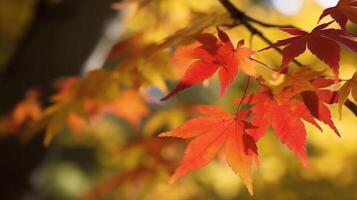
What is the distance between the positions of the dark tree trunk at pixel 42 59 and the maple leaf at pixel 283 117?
89 cm

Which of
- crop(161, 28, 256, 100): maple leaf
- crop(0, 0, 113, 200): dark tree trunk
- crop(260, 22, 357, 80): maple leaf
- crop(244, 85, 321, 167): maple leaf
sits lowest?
crop(0, 0, 113, 200): dark tree trunk

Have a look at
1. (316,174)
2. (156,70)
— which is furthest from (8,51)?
(156,70)

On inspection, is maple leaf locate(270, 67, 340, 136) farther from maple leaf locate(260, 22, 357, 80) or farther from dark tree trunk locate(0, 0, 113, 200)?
dark tree trunk locate(0, 0, 113, 200)

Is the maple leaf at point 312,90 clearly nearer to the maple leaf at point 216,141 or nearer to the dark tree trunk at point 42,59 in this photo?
the maple leaf at point 216,141

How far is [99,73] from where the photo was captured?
112 cm

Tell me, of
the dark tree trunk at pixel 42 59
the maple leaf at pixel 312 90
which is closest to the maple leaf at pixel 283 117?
the maple leaf at pixel 312 90

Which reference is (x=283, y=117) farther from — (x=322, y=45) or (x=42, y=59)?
(x=42, y=59)

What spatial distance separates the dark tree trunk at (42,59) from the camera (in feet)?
5.08

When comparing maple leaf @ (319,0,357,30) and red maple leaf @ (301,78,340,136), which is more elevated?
maple leaf @ (319,0,357,30)

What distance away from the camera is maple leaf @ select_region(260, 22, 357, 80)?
2.08ft

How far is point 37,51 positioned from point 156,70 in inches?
25.4

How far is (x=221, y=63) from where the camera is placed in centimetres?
73

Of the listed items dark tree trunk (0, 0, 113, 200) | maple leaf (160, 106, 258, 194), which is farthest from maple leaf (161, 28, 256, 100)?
dark tree trunk (0, 0, 113, 200)

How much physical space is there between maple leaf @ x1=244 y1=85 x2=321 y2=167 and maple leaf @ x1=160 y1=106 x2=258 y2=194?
0.9 inches
